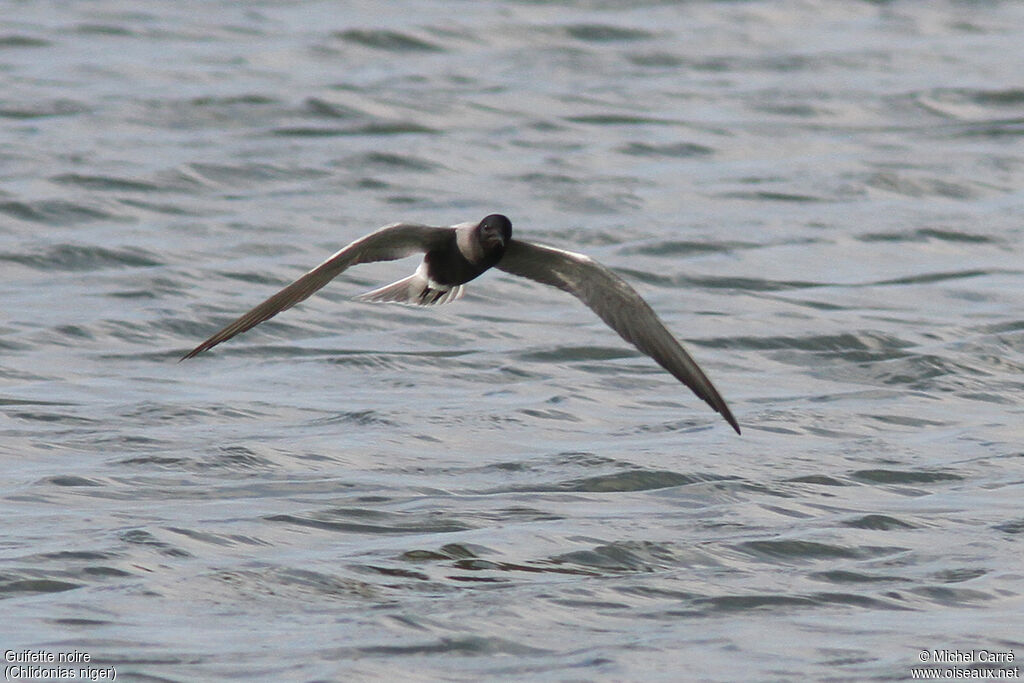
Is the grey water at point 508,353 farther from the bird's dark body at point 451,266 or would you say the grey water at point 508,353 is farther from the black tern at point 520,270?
the bird's dark body at point 451,266

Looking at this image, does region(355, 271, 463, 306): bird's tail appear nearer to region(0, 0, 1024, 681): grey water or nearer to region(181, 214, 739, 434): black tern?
region(181, 214, 739, 434): black tern

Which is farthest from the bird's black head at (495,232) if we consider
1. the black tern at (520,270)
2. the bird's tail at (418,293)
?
the bird's tail at (418,293)

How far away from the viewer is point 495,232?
770cm

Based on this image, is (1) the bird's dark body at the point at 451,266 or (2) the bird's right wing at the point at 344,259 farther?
(1) the bird's dark body at the point at 451,266

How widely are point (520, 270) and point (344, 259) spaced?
1109 mm

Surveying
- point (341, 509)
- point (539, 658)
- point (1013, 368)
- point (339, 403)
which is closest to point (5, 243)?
point (339, 403)

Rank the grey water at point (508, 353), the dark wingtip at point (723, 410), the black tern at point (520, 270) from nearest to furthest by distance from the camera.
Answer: the grey water at point (508, 353), the black tern at point (520, 270), the dark wingtip at point (723, 410)

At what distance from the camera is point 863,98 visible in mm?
18719

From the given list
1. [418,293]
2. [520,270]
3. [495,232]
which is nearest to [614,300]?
[520,270]

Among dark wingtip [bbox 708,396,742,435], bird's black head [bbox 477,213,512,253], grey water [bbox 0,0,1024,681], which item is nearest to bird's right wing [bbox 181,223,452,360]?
bird's black head [bbox 477,213,512,253]

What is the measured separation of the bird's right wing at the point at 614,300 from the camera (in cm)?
812

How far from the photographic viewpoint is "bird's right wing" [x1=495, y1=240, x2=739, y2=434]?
812 centimetres

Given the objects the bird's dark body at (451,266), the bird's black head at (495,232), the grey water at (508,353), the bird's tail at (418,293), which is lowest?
the grey water at (508,353)

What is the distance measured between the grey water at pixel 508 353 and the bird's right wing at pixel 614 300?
2.01ft
